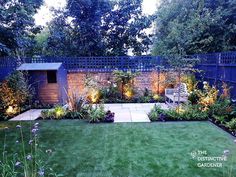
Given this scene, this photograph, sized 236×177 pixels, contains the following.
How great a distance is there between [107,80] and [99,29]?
3856 millimetres

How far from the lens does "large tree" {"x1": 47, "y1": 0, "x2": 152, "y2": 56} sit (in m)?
11.6

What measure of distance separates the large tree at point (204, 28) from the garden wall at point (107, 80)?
7.77ft

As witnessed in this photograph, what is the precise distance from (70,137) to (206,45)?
9700mm

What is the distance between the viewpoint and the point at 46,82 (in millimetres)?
7504

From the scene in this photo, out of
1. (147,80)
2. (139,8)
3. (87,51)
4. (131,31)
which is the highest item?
(139,8)

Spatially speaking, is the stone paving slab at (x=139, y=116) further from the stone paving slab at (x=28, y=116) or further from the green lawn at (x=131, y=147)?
the stone paving slab at (x=28, y=116)

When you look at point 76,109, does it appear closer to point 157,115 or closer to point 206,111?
point 157,115

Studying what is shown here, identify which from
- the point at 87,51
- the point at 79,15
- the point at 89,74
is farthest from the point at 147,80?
the point at 79,15

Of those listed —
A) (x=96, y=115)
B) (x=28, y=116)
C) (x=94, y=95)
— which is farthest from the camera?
(x=94, y=95)

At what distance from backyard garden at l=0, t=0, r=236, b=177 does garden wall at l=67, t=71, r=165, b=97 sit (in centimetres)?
4

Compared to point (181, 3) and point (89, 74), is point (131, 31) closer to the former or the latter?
point (181, 3)

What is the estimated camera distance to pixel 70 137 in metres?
4.57

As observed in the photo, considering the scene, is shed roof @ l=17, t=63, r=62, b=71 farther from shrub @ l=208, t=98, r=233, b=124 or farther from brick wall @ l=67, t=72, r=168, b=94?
shrub @ l=208, t=98, r=233, b=124

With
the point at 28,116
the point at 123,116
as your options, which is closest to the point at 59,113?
the point at 28,116
